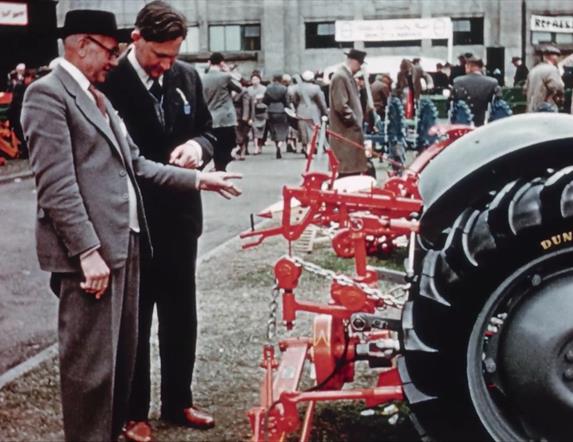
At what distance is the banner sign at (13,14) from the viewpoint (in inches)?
1081

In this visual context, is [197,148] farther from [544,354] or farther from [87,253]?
[544,354]

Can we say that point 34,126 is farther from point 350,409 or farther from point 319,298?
point 319,298

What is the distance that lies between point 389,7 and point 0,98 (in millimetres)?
27983

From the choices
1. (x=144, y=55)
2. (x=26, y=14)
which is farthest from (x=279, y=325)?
(x=26, y=14)

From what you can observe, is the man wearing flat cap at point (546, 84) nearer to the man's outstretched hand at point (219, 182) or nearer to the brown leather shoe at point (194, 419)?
the brown leather shoe at point (194, 419)

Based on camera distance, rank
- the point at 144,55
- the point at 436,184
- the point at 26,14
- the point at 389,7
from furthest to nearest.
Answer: the point at 389,7
the point at 26,14
the point at 144,55
the point at 436,184

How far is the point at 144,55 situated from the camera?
4664 mm

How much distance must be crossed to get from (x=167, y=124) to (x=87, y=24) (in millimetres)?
1149

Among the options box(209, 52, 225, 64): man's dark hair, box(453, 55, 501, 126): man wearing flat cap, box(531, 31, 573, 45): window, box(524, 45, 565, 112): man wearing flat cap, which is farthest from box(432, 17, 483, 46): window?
box(453, 55, 501, 126): man wearing flat cap

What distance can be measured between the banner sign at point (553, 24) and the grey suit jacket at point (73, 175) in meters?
42.7

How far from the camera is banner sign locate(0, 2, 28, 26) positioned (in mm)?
27469

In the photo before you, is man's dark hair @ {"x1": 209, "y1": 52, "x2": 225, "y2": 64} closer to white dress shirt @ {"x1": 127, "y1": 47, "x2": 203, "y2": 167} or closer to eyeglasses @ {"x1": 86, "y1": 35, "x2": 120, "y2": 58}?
white dress shirt @ {"x1": 127, "y1": 47, "x2": 203, "y2": 167}

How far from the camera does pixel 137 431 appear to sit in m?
4.80

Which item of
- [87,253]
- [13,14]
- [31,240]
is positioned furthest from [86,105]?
[13,14]
